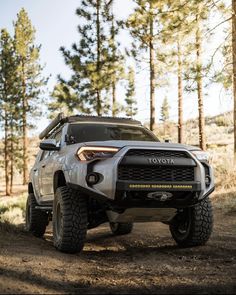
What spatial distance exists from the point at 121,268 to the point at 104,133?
265 cm

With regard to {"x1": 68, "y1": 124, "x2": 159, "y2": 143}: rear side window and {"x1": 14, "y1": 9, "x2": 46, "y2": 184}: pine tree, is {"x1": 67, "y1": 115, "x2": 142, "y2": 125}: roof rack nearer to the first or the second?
{"x1": 68, "y1": 124, "x2": 159, "y2": 143}: rear side window

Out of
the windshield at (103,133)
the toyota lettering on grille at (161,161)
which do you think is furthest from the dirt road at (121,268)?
the windshield at (103,133)

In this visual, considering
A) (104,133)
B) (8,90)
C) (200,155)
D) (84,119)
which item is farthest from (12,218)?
(8,90)

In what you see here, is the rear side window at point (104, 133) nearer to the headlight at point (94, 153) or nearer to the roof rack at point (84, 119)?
the roof rack at point (84, 119)

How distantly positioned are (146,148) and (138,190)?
0.56 m

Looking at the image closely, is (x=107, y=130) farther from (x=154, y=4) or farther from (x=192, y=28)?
(x=154, y=4)

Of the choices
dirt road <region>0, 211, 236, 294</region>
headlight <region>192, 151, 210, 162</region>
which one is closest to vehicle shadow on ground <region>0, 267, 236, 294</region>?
dirt road <region>0, 211, 236, 294</region>

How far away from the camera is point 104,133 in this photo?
6812 mm

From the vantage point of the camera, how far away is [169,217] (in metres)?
5.98

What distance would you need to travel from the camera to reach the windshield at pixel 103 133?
665 centimetres

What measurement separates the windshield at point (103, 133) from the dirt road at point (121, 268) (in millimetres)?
1762

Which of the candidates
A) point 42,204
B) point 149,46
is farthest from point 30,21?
point 42,204

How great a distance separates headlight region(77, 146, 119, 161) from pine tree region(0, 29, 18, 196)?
3706 cm

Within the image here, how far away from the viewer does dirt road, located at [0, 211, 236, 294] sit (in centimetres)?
368
